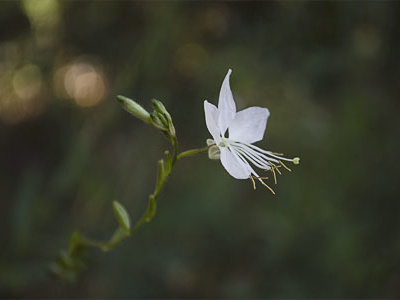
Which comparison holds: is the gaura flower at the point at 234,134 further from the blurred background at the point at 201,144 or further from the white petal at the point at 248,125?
the blurred background at the point at 201,144

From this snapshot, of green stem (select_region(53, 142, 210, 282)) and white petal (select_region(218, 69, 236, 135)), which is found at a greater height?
white petal (select_region(218, 69, 236, 135))

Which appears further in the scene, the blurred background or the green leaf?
the blurred background

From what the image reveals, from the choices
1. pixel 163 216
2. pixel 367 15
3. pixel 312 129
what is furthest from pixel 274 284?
pixel 367 15

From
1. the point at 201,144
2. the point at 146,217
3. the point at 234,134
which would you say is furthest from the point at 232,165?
the point at 201,144

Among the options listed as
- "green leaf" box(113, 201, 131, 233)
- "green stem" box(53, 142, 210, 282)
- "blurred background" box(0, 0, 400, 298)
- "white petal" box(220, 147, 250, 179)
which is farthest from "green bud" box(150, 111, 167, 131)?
"blurred background" box(0, 0, 400, 298)

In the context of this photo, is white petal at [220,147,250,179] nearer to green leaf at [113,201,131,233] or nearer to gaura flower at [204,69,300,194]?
gaura flower at [204,69,300,194]

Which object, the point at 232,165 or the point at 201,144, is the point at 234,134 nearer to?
the point at 232,165

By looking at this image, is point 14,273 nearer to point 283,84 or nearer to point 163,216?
point 163,216
